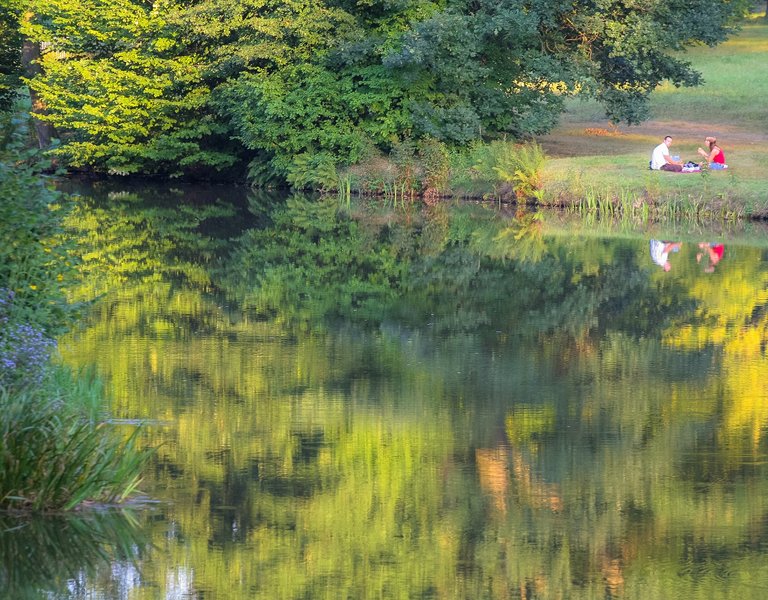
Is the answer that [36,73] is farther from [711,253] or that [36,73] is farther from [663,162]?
[711,253]

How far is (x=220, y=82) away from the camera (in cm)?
3912

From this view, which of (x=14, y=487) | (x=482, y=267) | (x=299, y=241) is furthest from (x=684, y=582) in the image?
(x=299, y=241)

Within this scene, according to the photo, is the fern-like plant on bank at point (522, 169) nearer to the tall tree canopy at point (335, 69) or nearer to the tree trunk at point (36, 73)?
the tall tree canopy at point (335, 69)

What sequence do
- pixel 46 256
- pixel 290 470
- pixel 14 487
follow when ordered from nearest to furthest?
pixel 14 487
pixel 290 470
pixel 46 256

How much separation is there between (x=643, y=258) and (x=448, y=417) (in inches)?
462

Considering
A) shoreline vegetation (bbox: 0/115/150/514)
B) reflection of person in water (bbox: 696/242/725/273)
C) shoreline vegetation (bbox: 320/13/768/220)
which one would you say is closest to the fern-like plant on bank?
shoreline vegetation (bbox: 320/13/768/220)

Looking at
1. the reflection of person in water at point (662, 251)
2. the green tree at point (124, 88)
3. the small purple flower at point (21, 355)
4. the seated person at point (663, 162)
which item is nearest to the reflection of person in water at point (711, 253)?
the reflection of person in water at point (662, 251)

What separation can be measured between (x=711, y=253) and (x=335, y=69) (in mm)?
15482

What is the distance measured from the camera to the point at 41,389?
31.8 feet

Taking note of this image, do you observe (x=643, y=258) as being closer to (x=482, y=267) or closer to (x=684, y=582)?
(x=482, y=267)

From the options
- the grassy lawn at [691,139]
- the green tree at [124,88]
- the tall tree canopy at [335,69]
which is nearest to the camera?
the grassy lawn at [691,139]

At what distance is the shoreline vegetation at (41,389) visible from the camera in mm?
8391

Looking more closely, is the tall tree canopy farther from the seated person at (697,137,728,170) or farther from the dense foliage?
the seated person at (697,137,728,170)

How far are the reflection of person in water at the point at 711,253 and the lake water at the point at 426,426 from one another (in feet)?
0.45
